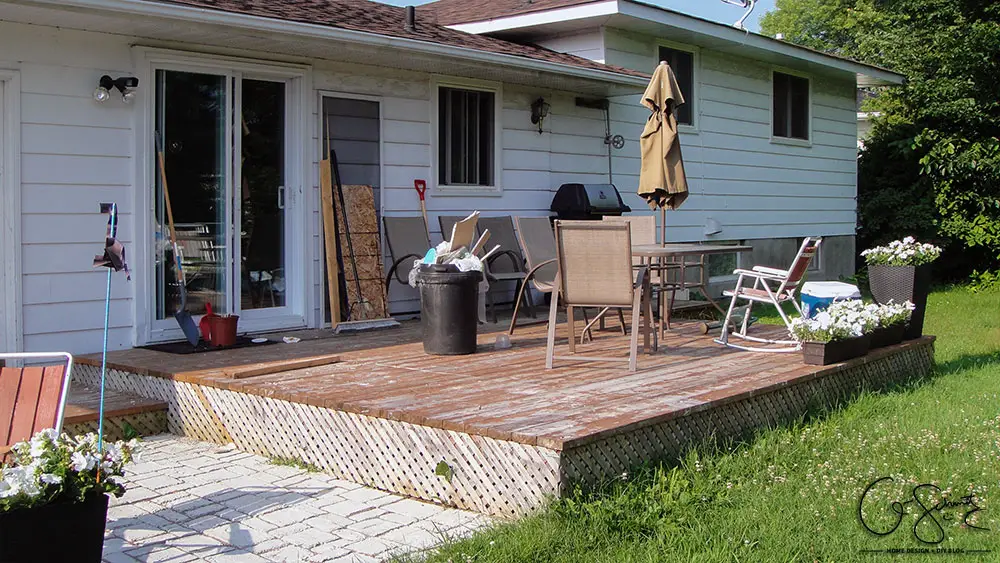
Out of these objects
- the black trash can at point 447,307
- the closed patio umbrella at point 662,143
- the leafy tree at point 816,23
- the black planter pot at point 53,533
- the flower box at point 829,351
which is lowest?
the black planter pot at point 53,533

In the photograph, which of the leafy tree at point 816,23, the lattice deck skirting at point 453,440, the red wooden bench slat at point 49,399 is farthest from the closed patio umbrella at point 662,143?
the leafy tree at point 816,23

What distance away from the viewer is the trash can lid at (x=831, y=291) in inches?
298

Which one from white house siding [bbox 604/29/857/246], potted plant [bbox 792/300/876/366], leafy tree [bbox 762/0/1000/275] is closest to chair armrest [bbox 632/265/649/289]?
potted plant [bbox 792/300/876/366]

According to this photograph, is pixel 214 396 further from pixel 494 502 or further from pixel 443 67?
pixel 443 67

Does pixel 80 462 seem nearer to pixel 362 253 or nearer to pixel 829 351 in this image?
pixel 829 351

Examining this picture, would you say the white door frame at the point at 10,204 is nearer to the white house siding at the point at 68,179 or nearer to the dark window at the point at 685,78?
the white house siding at the point at 68,179

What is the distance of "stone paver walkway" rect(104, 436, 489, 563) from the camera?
371cm

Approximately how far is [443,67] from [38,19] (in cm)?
333

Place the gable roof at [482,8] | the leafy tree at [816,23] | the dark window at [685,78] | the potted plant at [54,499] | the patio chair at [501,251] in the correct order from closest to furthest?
the potted plant at [54,499] < the patio chair at [501,251] < the gable roof at [482,8] < the dark window at [685,78] < the leafy tree at [816,23]

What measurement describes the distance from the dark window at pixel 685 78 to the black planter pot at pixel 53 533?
9364 mm

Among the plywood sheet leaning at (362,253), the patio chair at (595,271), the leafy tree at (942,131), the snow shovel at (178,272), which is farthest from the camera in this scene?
the leafy tree at (942,131)

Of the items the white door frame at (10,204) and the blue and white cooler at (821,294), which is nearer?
the white door frame at (10,204)

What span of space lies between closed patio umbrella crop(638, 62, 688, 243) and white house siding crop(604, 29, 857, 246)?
3292 millimetres

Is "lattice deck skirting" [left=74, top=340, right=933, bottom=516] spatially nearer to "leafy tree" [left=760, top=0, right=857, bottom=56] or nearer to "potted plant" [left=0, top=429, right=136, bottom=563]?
"potted plant" [left=0, top=429, right=136, bottom=563]
